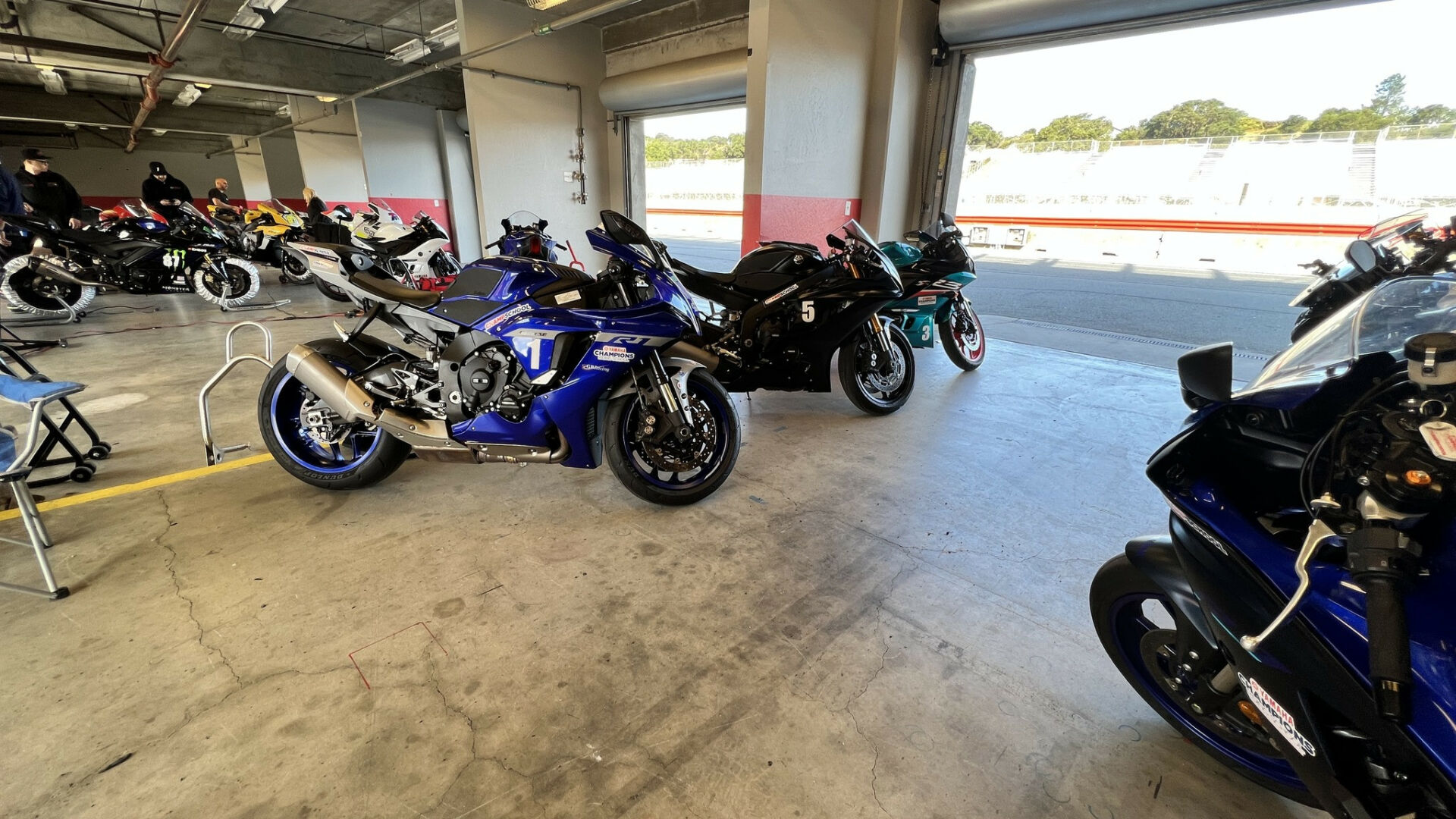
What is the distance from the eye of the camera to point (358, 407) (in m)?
2.58

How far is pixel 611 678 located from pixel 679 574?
557 millimetres

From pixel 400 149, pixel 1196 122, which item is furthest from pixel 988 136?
pixel 400 149

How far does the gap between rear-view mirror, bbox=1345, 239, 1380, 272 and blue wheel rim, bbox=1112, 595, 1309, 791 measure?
2083mm

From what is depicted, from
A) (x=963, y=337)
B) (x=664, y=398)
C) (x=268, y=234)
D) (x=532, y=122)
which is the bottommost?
(x=963, y=337)

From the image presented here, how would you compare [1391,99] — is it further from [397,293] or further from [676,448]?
[397,293]

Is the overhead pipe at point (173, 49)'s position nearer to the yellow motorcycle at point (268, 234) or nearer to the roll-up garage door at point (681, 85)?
the yellow motorcycle at point (268, 234)

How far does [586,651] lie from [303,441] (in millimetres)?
1945

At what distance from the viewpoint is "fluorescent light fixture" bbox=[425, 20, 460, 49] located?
30.3ft

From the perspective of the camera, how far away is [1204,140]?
14.4 meters

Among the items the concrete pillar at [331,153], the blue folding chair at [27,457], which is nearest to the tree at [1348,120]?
the blue folding chair at [27,457]

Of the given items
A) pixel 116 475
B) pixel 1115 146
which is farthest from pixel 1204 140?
pixel 116 475

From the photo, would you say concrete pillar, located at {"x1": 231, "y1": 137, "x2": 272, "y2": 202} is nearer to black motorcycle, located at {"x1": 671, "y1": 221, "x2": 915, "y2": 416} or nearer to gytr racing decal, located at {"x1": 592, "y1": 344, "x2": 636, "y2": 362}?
black motorcycle, located at {"x1": 671, "y1": 221, "x2": 915, "y2": 416}

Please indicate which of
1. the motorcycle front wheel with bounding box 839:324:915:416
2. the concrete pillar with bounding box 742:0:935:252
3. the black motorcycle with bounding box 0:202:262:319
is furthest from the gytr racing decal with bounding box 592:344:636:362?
the black motorcycle with bounding box 0:202:262:319

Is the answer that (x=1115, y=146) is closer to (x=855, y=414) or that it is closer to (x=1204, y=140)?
(x=1204, y=140)
